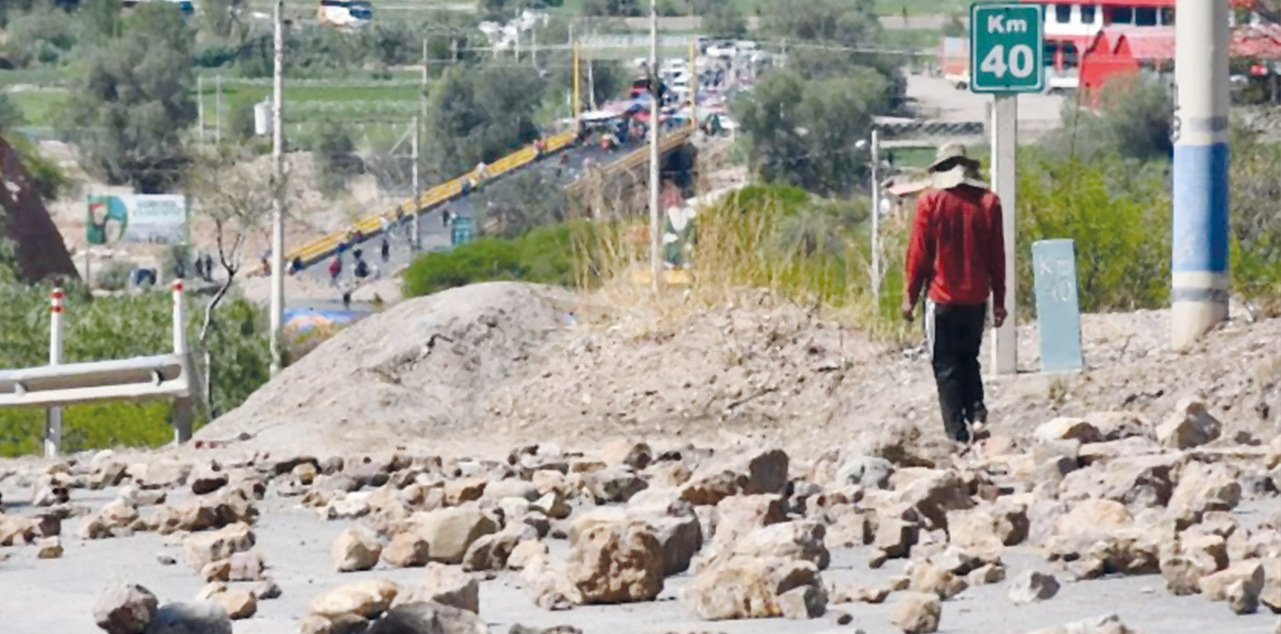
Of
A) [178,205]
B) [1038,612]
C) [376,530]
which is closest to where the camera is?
[1038,612]

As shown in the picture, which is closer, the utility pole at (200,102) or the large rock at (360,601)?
the large rock at (360,601)

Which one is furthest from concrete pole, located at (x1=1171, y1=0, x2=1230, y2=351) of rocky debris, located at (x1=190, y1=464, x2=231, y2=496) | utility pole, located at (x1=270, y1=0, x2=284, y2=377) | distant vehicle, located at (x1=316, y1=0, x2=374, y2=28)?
distant vehicle, located at (x1=316, y1=0, x2=374, y2=28)

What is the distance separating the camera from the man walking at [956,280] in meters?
13.8

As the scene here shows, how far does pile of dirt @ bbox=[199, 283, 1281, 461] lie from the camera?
1530cm

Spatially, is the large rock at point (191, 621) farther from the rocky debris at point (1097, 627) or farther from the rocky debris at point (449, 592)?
the rocky debris at point (1097, 627)

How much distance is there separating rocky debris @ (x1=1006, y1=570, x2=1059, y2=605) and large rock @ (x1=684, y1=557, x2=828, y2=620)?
1.63ft

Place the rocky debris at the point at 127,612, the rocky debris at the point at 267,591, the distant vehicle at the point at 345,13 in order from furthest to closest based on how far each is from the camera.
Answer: the distant vehicle at the point at 345,13, the rocky debris at the point at 267,591, the rocky debris at the point at 127,612

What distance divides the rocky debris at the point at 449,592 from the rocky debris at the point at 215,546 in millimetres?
1848

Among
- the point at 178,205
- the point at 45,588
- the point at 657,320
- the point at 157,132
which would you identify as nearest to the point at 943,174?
the point at 657,320

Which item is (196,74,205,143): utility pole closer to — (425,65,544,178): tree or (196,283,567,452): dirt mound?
(425,65,544,178): tree

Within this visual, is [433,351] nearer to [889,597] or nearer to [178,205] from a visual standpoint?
[889,597]

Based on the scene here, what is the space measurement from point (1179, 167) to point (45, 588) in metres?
9.09

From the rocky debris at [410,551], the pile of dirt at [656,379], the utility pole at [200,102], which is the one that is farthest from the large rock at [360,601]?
the utility pole at [200,102]

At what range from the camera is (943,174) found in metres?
14.1
